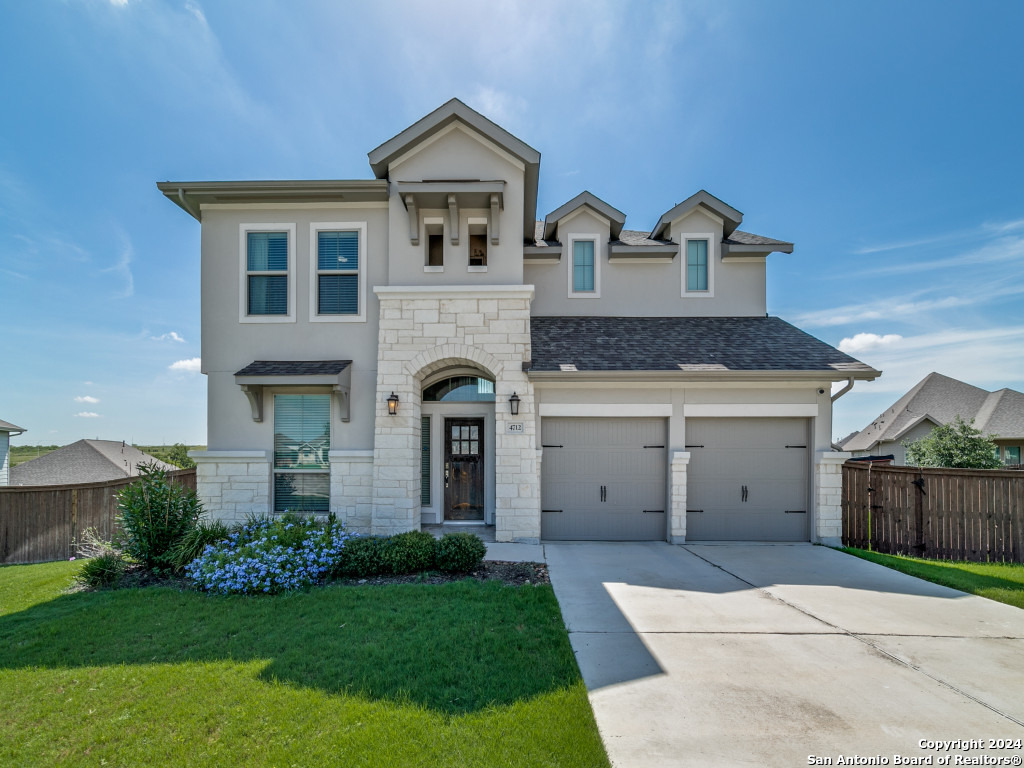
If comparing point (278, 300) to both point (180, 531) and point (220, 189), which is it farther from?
point (180, 531)

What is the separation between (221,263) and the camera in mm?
9648

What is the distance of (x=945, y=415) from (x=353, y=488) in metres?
25.7

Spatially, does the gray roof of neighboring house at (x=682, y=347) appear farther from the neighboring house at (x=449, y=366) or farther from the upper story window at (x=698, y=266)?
the upper story window at (x=698, y=266)

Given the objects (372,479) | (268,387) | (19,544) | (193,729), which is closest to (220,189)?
(268,387)

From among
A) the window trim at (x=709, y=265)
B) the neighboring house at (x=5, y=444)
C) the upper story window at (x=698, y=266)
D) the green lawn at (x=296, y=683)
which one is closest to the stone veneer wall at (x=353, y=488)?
the green lawn at (x=296, y=683)

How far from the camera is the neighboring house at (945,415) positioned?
20.0m

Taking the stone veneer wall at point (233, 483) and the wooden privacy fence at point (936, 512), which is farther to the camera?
the stone veneer wall at point (233, 483)

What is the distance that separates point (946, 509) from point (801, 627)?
568 centimetres

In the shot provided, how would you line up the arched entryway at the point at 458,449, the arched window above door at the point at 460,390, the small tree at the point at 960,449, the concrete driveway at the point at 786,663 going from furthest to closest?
the small tree at the point at 960,449 < the arched window above door at the point at 460,390 < the arched entryway at the point at 458,449 < the concrete driveway at the point at 786,663

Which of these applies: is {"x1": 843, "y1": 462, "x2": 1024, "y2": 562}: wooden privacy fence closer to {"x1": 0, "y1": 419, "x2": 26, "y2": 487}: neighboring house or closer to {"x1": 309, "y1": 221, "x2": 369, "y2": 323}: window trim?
{"x1": 309, "y1": 221, "x2": 369, "y2": 323}: window trim

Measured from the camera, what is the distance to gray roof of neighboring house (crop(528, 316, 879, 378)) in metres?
9.10

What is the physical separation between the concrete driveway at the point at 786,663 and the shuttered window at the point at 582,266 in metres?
6.33

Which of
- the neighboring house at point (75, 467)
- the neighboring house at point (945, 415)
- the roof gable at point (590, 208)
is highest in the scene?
the roof gable at point (590, 208)

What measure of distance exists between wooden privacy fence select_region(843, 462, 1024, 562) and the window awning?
31.4 ft
